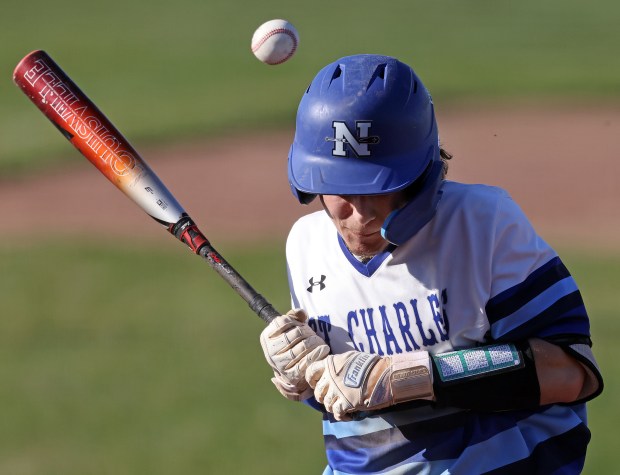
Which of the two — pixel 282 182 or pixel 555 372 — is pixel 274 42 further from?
pixel 282 182

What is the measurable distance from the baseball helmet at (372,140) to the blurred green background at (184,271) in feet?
11.9

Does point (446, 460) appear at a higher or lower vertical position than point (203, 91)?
lower

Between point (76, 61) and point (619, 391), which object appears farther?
point (76, 61)

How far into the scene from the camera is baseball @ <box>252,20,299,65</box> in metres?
4.17

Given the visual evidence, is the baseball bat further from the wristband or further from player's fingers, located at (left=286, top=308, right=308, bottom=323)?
the wristband

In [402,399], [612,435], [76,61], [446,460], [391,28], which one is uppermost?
[76,61]

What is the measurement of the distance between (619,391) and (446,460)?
4.35 meters

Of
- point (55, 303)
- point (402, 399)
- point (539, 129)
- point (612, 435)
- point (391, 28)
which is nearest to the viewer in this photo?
point (402, 399)

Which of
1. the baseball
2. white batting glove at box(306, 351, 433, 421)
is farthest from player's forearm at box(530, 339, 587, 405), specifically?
the baseball

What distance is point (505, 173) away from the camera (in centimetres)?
1164

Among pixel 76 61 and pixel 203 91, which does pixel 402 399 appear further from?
pixel 76 61

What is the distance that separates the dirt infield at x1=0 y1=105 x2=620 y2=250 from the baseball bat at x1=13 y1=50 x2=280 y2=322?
597 cm

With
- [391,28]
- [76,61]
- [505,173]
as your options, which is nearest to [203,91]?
[76,61]

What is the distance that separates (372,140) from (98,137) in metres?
1.36
